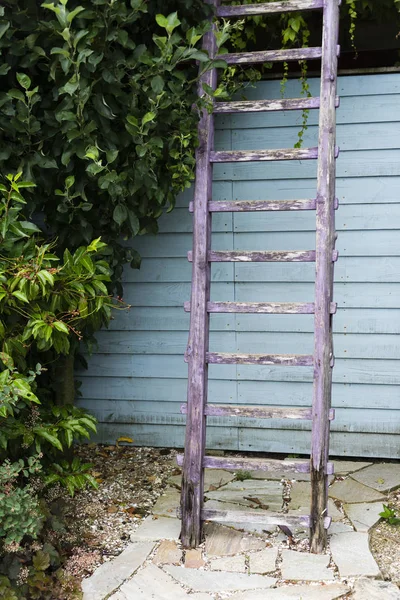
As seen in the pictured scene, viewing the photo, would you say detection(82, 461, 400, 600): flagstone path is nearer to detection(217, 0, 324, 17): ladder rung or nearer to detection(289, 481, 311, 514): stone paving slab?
detection(289, 481, 311, 514): stone paving slab

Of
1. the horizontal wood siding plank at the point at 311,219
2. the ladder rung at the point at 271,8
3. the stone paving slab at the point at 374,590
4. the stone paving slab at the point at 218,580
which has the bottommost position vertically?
the stone paving slab at the point at 218,580

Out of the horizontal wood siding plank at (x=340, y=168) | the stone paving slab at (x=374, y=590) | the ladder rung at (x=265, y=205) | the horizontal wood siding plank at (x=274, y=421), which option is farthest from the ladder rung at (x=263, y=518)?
the horizontal wood siding plank at (x=340, y=168)

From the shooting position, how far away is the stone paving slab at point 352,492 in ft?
12.3

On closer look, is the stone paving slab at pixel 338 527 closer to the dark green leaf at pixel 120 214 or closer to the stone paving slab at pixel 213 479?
the stone paving slab at pixel 213 479

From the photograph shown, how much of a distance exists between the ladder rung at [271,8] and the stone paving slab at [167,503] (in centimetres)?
245

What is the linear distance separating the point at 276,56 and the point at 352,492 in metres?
2.28

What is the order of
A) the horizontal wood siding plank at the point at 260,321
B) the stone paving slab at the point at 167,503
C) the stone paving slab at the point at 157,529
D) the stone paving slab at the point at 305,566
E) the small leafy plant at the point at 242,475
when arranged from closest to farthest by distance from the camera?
the stone paving slab at the point at 305,566
the stone paving slab at the point at 157,529
the stone paving slab at the point at 167,503
the small leafy plant at the point at 242,475
the horizontal wood siding plank at the point at 260,321

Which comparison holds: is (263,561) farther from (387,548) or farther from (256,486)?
(256,486)

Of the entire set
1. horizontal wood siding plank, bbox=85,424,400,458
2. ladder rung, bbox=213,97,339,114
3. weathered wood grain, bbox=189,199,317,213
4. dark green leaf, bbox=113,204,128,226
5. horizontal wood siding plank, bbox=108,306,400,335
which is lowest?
horizontal wood siding plank, bbox=85,424,400,458

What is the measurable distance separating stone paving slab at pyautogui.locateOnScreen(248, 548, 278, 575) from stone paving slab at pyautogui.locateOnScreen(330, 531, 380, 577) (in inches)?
10.5

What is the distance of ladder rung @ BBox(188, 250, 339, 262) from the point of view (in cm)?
315

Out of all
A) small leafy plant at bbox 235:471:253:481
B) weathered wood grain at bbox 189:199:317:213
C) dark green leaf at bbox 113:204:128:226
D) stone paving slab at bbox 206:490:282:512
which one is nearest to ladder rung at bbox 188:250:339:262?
weathered wood grain at bbox 189:199:317:213

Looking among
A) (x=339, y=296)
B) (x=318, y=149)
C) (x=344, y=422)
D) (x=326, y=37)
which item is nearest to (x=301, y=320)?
(x=339, y=296)

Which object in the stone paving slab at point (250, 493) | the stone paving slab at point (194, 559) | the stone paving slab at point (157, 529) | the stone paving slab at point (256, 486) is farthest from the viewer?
the stone paving slab at point (256, 486)
